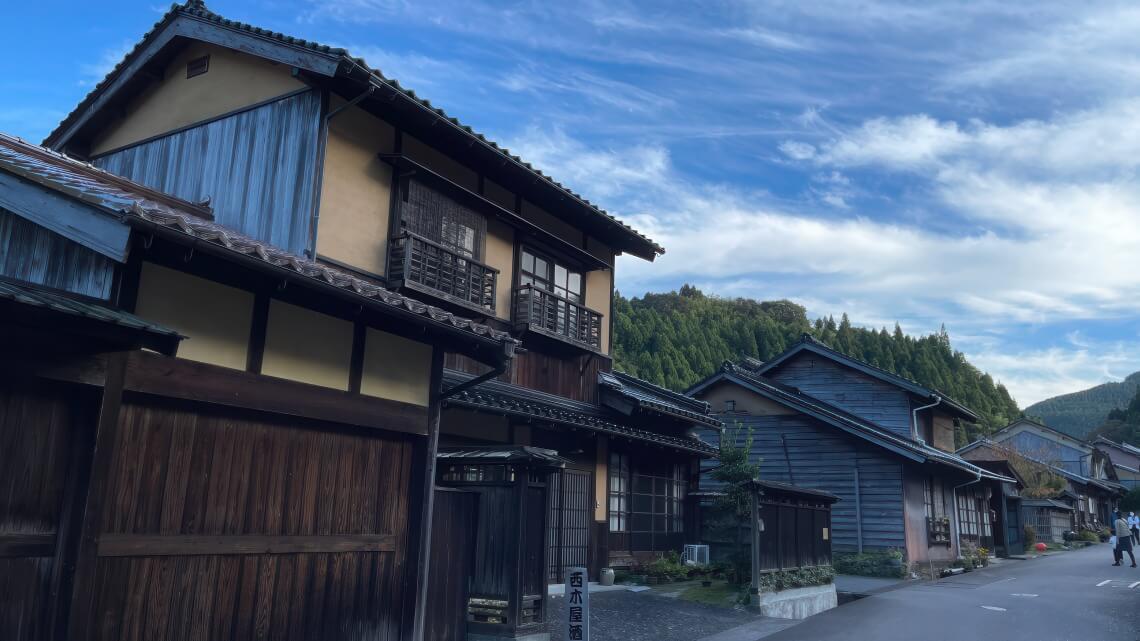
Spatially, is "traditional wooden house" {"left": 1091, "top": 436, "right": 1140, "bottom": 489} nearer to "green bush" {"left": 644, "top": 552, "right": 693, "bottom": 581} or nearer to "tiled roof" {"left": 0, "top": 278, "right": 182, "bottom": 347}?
"green bush" {"left": 644, "top": 552, "right": 693, "bottom": 581}

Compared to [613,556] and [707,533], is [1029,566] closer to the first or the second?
[707,533]

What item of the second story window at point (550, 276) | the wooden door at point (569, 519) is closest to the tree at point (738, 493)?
the wooden door at point (569, 519)

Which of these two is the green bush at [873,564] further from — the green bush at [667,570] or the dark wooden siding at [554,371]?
the dark wooden siding at [554,371]

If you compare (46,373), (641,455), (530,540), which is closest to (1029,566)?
(641,455)

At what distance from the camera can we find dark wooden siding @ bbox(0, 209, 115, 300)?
6.80 metres

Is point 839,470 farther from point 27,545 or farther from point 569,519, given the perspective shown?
point 27,545

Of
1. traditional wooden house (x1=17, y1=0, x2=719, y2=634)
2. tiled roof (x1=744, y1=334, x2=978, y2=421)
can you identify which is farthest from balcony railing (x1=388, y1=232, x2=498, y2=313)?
tiled roof (x1=744, y1=334, x2=978, y2=421)

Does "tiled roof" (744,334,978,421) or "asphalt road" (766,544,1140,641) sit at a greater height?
"tiled roof" (744,334,978,421)

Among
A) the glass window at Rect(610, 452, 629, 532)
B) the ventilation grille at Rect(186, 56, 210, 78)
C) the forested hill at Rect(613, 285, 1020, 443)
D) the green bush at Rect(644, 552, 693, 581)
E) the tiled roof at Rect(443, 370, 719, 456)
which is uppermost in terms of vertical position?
the forested hill at Rect(613, 285, 1020, 443)

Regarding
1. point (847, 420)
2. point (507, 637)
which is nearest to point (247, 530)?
point (507, 637)

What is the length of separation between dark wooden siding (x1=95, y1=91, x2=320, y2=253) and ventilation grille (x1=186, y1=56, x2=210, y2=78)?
1.07 m

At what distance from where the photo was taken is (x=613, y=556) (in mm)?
16750

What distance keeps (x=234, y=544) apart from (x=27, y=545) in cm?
187

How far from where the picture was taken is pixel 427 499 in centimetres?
951
